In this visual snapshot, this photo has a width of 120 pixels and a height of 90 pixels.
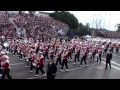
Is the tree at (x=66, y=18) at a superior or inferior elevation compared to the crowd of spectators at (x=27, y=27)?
superior

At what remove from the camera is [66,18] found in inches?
2192

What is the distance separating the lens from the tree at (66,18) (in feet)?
180

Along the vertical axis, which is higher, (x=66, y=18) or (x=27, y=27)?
(x=66, y=18)

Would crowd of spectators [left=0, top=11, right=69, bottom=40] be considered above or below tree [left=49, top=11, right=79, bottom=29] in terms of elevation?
below

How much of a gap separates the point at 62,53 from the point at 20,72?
4.42m

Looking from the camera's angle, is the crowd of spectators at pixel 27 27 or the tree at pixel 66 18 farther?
the tree at pixel 66 18

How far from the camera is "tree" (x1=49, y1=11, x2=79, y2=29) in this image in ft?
180

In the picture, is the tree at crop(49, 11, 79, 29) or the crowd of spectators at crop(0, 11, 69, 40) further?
the tree at crop(49, 11, 79, 29)
